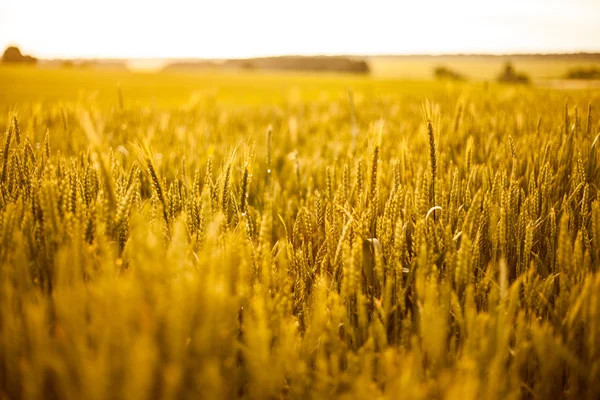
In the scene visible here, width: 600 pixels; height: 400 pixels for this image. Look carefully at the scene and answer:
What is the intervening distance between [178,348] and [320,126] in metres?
3.04

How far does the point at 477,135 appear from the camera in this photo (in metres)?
2.04

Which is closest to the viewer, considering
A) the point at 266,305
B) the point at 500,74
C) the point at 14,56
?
the point at 266,305

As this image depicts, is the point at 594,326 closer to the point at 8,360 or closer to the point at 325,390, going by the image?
the point at 325,390

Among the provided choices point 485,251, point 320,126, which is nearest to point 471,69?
point 320,126

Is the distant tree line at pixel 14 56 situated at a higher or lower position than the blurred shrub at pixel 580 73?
higher

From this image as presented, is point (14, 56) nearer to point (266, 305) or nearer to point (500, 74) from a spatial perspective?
point (266, 305)

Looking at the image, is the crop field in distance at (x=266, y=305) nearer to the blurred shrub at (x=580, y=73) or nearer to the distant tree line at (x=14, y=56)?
the distant tree line at (x=14, y=56)

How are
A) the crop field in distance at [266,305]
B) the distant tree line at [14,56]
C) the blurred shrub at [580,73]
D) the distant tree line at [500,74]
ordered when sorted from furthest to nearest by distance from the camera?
the distant tree line at [500,74]
the blurred shrub at [580,73]
the distant tree line at [14,56]
the crop field in distance at [266,305]

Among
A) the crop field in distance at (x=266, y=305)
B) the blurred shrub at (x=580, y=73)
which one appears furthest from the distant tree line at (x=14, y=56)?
the blurred shrub at (x=580, y=73)

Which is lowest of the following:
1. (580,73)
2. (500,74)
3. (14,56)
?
(580,73)

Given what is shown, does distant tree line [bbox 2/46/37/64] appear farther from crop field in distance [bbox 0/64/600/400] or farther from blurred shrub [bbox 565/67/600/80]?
blurred shrub [bbox 565/67/600/80]

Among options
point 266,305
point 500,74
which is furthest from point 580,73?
point 266,305

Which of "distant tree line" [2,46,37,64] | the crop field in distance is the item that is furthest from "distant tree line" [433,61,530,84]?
the crop field in distance

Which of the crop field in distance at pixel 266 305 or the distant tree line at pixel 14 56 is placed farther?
the distant tree line at pixel 14 56
